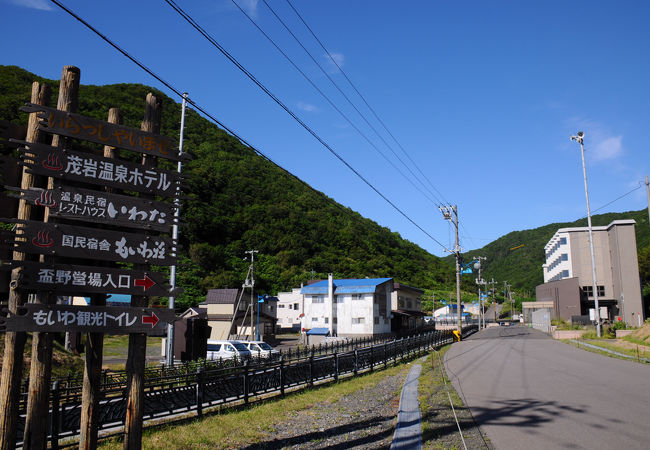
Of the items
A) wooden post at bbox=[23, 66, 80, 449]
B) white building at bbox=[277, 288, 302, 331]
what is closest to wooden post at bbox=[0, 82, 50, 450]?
wooden post at bbox=[23, 66, 80, 449]

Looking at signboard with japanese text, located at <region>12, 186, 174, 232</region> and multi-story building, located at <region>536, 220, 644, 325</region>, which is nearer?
signboard with japanese text, located at <region>12, 186, 174, 232</region>

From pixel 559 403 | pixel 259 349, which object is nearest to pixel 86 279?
pixel 559 403

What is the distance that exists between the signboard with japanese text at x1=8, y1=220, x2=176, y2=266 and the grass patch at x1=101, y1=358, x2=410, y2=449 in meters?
3.92

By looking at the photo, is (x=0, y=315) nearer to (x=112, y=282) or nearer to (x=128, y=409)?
(x=112, y=282)

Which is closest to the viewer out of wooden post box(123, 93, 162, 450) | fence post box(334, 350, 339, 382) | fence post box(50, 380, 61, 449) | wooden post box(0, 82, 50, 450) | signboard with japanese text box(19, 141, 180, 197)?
wooden post box(0, 82, 50, 450)

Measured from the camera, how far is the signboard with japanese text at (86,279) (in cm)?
562

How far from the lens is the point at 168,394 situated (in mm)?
10148

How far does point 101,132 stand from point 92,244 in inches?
64.5

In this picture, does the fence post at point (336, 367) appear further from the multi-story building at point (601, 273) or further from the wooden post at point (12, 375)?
the multi-story building at point (601, 273)

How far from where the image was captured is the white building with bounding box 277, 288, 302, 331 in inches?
2773

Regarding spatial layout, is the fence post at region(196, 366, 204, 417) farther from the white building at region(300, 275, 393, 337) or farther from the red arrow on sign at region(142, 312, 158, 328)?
the white building at region(300, 275, 393, 337)

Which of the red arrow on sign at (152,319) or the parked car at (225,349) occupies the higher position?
the red arrow on sign at (152,319)

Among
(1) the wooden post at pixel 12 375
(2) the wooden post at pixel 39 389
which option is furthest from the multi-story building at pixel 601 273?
(1) the wooden post at pixel 12 375

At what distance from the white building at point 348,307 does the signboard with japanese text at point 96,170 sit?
41115 mm
